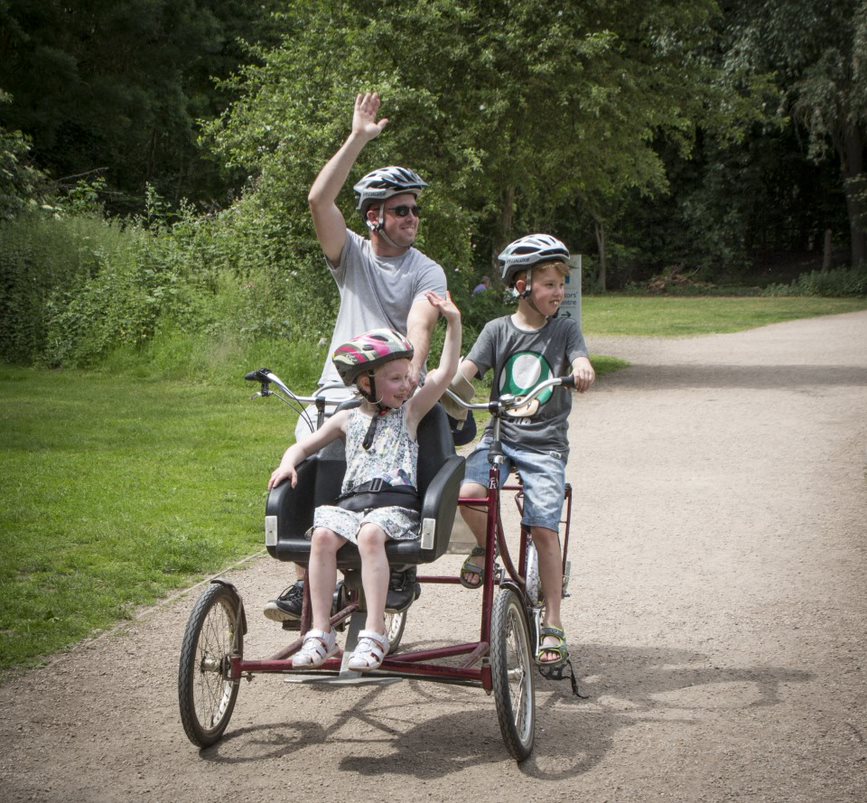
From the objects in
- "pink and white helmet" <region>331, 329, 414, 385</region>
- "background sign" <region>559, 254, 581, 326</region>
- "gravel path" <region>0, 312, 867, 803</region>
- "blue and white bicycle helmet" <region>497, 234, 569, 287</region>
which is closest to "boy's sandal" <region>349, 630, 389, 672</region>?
"gravel path" <region>0, 312, 867, 803</region>

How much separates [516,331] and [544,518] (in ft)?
2.51

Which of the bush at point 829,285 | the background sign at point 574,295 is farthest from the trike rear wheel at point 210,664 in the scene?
the bush at point 829,285

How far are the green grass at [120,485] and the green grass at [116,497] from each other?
0.04 feet

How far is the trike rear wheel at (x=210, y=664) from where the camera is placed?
13.7 feet

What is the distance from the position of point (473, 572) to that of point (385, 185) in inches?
57.2

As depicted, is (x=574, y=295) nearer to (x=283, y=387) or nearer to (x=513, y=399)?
(x=513, y=399)

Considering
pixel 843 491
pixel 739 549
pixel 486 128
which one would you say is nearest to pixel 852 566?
pixel 739 549

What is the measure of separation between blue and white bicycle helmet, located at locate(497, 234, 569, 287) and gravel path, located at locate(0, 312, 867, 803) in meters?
1.66

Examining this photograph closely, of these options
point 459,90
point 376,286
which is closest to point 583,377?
point 376,286

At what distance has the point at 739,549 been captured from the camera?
292 inches

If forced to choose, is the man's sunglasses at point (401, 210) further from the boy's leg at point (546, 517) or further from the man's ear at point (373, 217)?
the boy's leg at point (546, 517)

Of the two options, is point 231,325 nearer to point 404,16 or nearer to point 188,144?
point 404,16

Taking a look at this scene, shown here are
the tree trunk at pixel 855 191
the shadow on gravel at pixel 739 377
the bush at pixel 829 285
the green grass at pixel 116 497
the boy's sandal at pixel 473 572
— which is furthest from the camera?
the tree trunk at pixel 855 191

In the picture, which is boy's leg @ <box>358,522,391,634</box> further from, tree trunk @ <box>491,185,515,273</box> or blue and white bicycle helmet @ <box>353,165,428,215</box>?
tree trunk @ <box>491,185,515,273</box>
